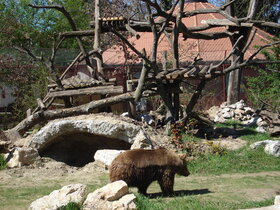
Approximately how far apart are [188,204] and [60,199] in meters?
1.93

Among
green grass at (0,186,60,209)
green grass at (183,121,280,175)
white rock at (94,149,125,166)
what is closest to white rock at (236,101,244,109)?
green grass at (183,121,280,175)

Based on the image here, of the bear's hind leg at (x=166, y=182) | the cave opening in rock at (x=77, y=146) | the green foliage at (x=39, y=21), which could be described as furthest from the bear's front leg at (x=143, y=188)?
the green foliage at (x=39, y=21)

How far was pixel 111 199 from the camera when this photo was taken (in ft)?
18.6

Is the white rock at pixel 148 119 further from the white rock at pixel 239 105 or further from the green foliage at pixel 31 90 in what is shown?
the white rock at pixel 239 105

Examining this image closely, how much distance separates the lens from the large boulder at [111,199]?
557 cm

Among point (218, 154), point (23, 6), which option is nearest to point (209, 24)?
point (218, 154)

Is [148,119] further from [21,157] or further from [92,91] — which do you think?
[21,157]

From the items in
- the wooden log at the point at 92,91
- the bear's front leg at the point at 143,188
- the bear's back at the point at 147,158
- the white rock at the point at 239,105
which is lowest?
the white rock at the point at 239,105

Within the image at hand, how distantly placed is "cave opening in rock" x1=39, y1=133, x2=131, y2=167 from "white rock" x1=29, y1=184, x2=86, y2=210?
485 centimetres

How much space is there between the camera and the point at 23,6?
2975 cm

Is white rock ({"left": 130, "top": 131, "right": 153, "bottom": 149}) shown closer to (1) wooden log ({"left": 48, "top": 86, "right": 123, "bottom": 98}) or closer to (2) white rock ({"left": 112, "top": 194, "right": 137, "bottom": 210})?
(1) wooden log ({"left": 48, "top": 86, "right": 123, "bottom": 98})

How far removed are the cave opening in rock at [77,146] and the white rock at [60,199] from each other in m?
4.85

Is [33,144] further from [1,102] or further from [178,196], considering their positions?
[1,102]

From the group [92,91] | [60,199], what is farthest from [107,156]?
[60,199]
